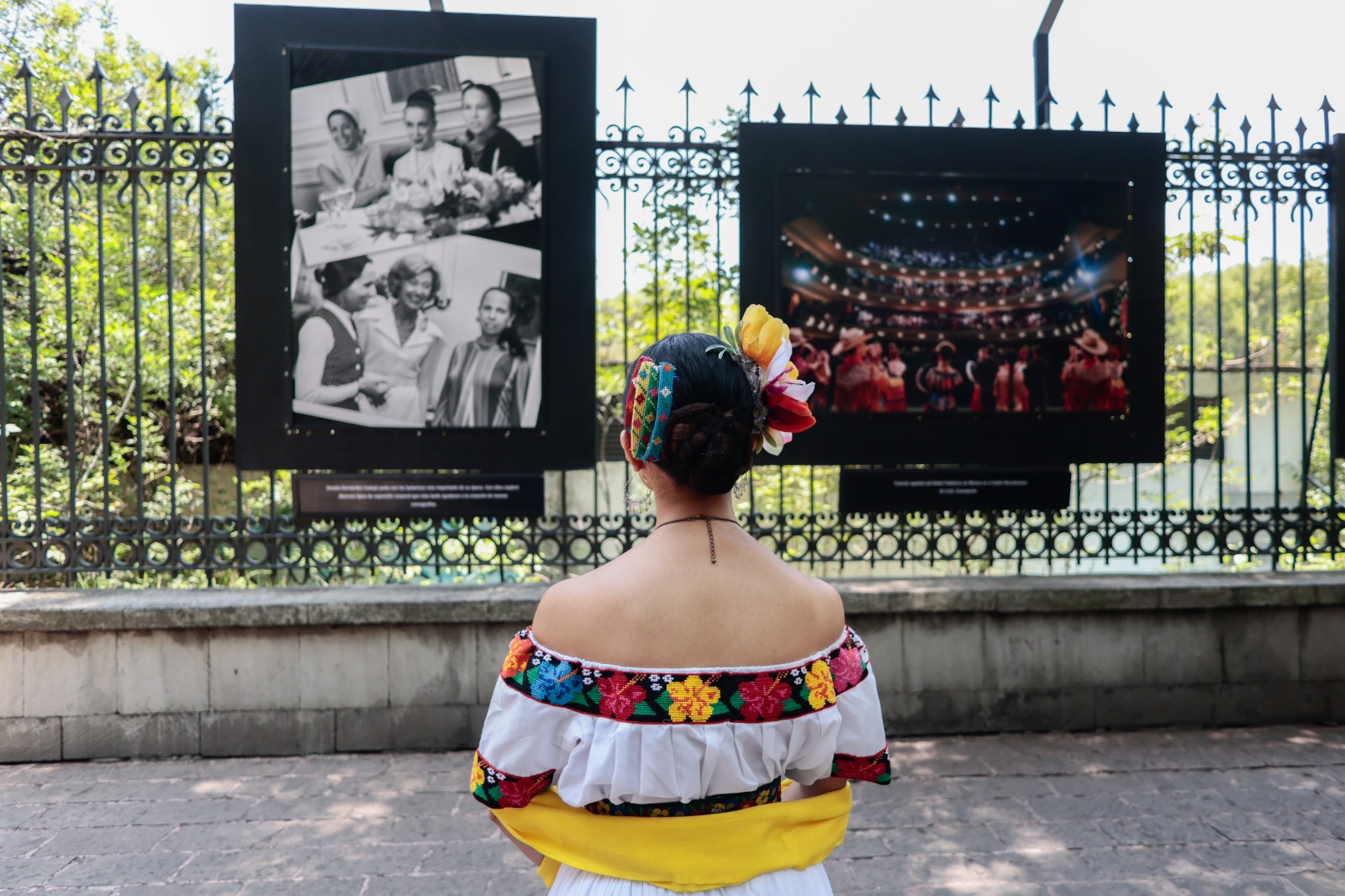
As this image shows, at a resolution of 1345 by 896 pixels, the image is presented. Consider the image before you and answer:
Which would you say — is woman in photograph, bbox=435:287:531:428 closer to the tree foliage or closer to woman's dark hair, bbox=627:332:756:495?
the tree foliage

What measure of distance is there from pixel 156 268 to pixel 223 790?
678cm

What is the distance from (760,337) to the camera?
168 centimetres

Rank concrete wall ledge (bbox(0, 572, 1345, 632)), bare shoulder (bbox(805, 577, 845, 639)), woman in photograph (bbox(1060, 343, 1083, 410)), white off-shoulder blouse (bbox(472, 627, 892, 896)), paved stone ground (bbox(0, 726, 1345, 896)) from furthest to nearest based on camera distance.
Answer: woman in photograph (bbox(1060, 343, 1083, 410)), concrete wall ledge (bbox(0, 572, 1345, 632)), paved stone ground (bbox(0, 726, 1345, 896)), bare shoulder (bbox(805, 577, 845, 639)), white off-shoulder blouse (bbox(472, 627, 892, 896))

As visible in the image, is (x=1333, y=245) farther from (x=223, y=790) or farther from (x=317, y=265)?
(x=223, y=790)

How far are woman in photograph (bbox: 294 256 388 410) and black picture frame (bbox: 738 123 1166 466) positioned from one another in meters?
2.21

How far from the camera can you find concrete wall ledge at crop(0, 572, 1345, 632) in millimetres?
4945

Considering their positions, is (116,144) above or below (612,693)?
above

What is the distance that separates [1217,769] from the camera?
4719mm

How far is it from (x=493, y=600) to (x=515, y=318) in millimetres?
1601

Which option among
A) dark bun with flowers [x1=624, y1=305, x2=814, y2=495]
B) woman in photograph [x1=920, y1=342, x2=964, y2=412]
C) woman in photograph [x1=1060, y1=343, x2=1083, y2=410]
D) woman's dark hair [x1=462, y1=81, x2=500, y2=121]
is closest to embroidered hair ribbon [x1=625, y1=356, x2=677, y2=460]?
dark bun with flowers [x1=624, y1=305, x2=814, y2=495]

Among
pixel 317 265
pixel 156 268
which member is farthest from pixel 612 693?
pixel 156 268
